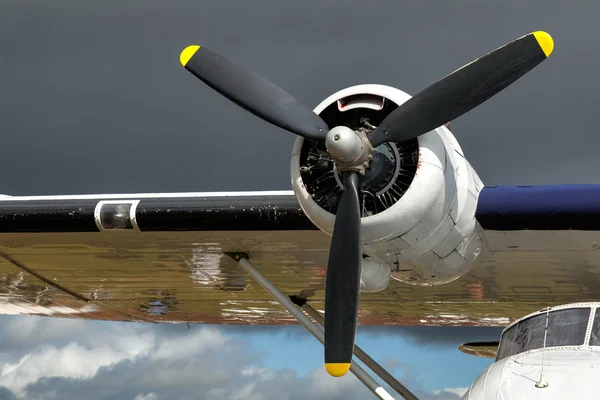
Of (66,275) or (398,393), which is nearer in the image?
(398,393)

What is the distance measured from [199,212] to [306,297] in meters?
5.03

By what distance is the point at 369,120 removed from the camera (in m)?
8.22

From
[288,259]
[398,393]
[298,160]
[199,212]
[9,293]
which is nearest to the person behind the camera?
[298,160]

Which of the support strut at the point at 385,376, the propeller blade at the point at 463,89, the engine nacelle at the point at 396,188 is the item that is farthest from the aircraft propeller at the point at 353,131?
the support strut at the point at 385,376

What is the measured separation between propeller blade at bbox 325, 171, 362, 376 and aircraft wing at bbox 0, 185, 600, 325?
153 cm

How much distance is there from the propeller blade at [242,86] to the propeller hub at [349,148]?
76cm

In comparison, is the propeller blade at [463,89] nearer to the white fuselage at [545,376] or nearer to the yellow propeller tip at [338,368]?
the yellow propeller tip at [338,368]

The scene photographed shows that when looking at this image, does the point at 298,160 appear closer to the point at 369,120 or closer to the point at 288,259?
the point at 369,120

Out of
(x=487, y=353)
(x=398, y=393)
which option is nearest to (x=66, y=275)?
(x=398, y=393)

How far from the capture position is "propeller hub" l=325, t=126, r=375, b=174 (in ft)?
25.0

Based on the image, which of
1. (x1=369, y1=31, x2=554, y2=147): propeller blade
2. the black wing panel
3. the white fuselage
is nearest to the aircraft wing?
the black wing panel

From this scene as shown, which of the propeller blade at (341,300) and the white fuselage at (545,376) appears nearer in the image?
the white fuselage at (545,376)

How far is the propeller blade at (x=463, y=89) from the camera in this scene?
25.3 ft

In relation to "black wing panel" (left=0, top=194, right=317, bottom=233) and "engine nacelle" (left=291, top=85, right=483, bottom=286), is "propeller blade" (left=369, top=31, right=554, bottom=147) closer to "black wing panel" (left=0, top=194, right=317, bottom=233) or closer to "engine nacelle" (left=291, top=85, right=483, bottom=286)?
"engine nacelle" (left=291, top=85, right=483, bottom=286)
